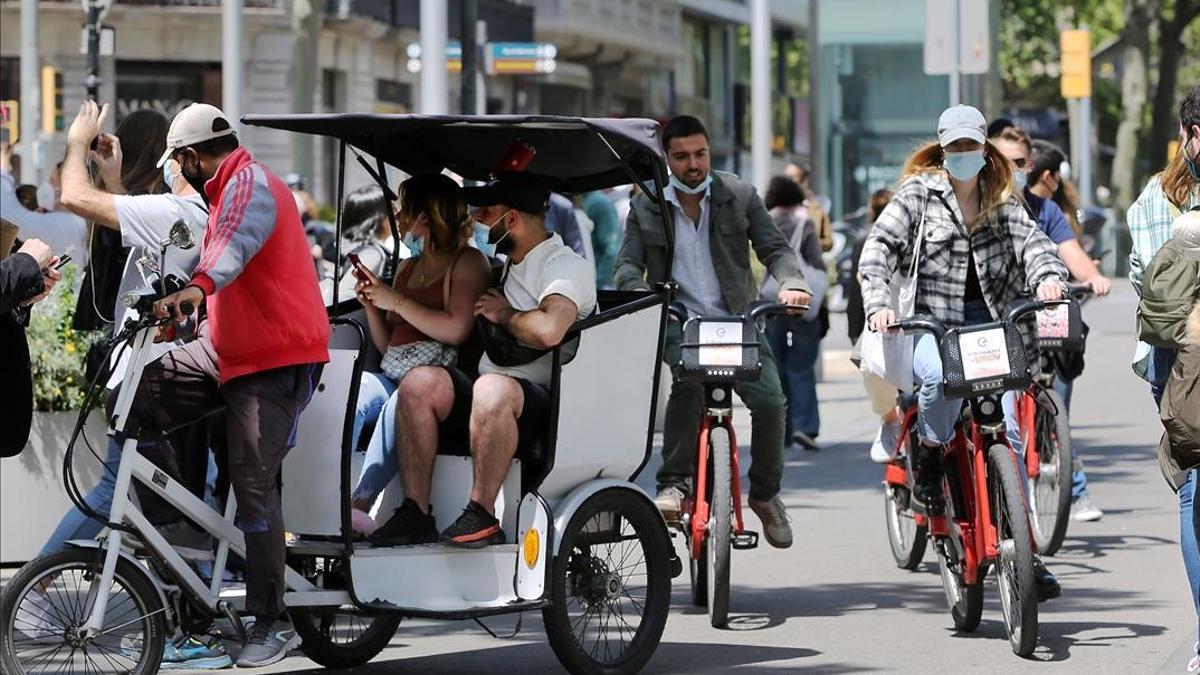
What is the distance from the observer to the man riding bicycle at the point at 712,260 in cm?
908

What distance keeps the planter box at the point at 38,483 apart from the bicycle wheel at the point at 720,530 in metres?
2.93

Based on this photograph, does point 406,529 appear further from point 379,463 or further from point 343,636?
point 343,636

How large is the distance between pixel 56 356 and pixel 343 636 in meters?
2.98

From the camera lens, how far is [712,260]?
9.25 m

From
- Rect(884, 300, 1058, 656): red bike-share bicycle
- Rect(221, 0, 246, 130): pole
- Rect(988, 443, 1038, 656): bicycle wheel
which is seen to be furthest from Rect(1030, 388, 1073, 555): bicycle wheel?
Rect(221, 0, 246, 130): pole

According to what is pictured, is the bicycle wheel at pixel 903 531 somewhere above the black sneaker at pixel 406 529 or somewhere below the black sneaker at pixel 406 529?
below

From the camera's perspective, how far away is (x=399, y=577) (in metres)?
7.14

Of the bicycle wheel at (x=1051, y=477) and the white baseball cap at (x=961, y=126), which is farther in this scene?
the bicycle wheel at (x=1051, y=477)

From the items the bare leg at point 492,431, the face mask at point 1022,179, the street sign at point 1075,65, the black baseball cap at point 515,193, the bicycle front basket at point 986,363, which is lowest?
the bare leg at point 492,431

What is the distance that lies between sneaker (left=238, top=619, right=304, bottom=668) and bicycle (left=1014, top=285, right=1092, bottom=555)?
12.9ft

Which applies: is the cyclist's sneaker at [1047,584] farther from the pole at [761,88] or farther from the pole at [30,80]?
the pole at [30,80]

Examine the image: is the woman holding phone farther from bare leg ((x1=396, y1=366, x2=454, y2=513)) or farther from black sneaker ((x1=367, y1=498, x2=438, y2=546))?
black sneaker ((x1=367, y1=498, x2=438, y2=546))

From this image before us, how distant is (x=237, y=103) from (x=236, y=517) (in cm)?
1638

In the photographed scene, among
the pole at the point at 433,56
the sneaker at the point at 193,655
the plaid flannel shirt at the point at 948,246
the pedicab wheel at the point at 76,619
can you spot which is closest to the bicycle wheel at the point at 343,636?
the sneaker at the point at 193,655
